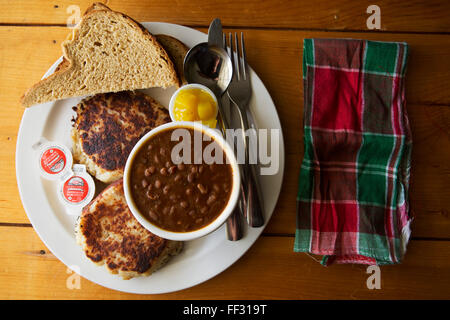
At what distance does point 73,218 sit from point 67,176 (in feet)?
0.79

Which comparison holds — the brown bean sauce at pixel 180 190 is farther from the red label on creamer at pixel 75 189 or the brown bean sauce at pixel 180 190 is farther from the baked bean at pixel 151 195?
the red label on creamer at pixel 75 189

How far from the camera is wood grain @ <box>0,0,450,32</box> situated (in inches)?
84.0

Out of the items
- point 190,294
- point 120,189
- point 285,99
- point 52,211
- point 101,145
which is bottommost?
point 190,294

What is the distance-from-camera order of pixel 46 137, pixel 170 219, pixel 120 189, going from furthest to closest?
pixel 46 137, pixel 120 189, pixel 170 219

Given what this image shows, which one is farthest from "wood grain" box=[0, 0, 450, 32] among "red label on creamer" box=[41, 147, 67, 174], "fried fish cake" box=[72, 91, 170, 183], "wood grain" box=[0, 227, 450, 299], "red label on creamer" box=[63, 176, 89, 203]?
"wood grain" box=[0, 227, 450, 299]

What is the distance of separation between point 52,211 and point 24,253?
37 cm

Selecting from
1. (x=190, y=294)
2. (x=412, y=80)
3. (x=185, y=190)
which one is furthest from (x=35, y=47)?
(x=412, y=80)

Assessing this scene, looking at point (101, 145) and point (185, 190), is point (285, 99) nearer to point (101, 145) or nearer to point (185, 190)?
point (185, 190)

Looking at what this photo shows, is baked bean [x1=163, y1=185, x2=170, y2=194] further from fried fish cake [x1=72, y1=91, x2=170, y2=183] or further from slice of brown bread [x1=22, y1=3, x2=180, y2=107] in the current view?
slice of brown bread [x1=22, y1=3, x2=180, y2=107]

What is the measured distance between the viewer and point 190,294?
2.03m

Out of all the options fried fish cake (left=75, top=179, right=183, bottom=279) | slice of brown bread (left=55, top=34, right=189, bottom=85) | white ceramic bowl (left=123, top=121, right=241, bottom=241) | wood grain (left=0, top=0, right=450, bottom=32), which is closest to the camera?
white ceramic bowl (left=123, top=121, right=241, bottom=241)

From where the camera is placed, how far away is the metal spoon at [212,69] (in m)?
1.92

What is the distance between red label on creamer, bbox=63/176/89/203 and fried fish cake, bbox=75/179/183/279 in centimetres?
9

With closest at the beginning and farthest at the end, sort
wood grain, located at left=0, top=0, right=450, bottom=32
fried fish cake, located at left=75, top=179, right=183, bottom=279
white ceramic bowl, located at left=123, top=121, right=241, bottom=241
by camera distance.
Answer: white ceramic bowl, located at left=123, top=121, right=241, bottom=241
fried fish cake, located at left=75, top=179, right=183, bottom=279
wood grain, located at left=0, top=0, right=450, bottom=32
